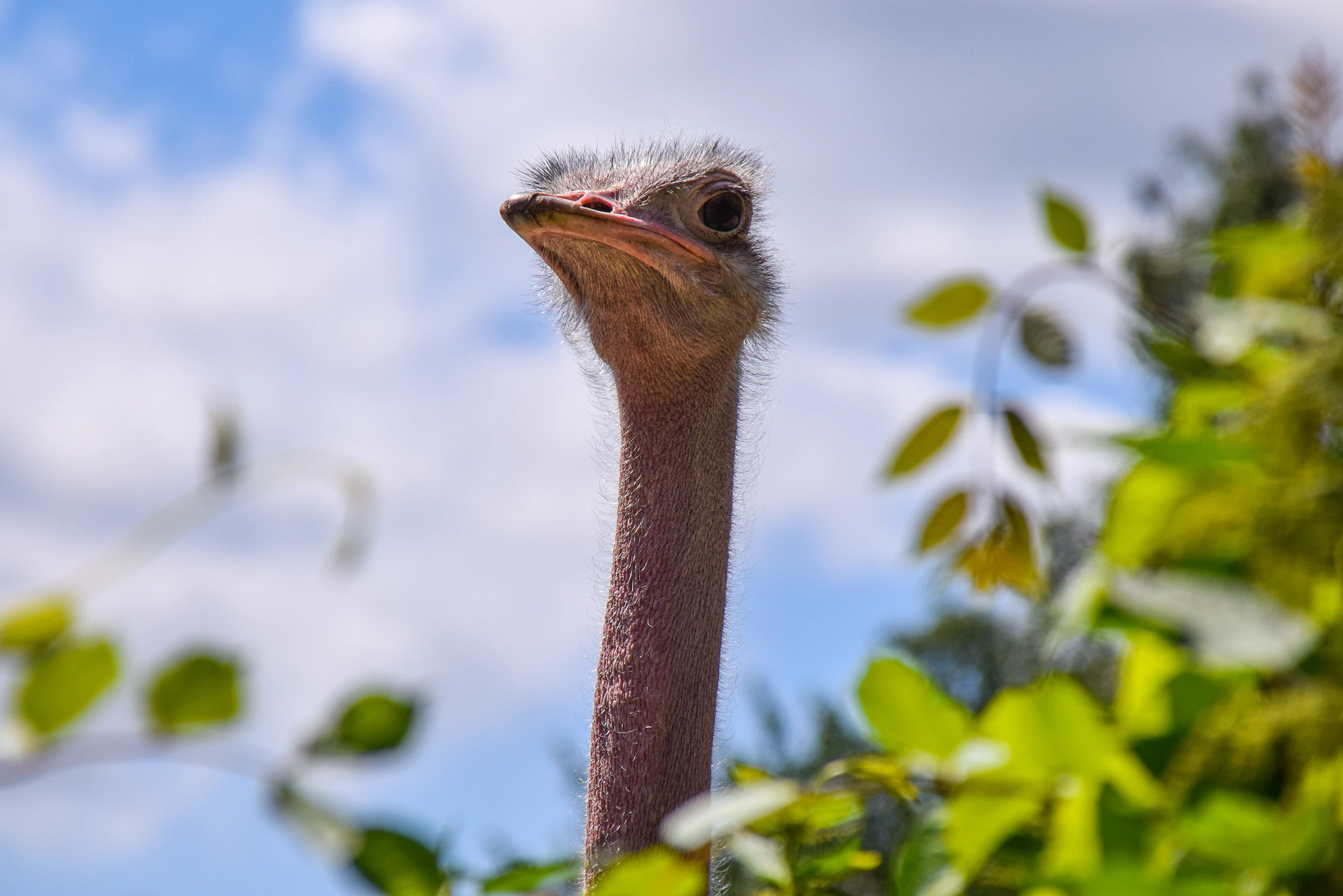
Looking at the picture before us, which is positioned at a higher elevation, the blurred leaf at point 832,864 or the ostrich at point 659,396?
the ostrich at point 659,396

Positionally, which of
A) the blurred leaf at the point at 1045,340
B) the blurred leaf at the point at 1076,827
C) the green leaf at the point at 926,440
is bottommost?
the blurred leaf at the point at 1076,827

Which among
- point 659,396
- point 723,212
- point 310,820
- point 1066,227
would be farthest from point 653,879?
point 723,212

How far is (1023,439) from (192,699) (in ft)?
2.26

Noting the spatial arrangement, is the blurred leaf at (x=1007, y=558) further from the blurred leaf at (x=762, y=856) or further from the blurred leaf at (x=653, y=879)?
the blurred leaf at (x=653, y=879)

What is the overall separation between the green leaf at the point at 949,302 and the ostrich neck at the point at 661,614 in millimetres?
1891

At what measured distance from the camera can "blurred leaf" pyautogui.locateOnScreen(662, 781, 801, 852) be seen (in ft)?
2.72

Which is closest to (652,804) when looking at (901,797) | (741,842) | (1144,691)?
(741,842)

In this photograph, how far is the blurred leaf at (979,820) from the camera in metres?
0.85

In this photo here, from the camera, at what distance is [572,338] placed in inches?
183

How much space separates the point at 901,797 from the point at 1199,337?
412mm

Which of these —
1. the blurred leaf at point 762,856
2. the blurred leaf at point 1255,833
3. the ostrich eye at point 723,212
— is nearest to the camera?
the blurred leaf at point 1255,833

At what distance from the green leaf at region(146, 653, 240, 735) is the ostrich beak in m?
3.04

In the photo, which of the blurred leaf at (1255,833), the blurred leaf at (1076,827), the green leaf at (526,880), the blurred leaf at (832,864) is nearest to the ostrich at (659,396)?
the blurred leaf at (832,864)

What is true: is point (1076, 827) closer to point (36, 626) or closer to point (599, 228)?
point (36, 626)
